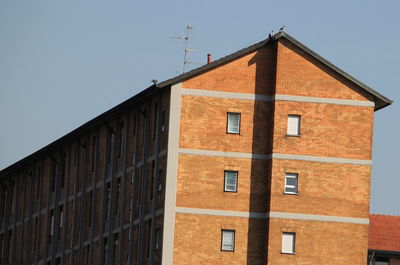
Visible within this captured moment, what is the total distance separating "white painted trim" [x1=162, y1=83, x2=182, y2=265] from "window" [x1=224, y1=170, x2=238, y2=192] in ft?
7.93

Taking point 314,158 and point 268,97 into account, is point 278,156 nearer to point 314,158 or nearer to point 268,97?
point 314,158

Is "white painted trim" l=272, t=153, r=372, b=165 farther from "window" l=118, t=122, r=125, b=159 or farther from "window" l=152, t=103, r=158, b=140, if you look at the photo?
"window" l=118, t=122, r=125, b=159

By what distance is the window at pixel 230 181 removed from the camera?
253 ft

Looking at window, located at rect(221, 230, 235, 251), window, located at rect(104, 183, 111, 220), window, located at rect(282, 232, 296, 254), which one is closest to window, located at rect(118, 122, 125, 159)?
window, located at rect(104, 183, 111, 220)

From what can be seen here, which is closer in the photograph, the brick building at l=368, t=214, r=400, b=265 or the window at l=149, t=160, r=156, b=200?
the window at l=149, t=160, r=156, b=200

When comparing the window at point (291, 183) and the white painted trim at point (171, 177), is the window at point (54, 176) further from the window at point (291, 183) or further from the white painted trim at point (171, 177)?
the window at point (291, 183)

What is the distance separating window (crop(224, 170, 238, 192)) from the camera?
77188 millimetres

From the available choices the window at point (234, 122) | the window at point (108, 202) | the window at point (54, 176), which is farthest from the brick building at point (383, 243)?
the window at point (234, 122)

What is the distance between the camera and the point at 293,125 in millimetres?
77312

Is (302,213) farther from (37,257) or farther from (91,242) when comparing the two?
(37,257)

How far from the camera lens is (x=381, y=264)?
10488 centimetres

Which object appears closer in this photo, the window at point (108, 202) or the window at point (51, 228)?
the window at point (108, 202)

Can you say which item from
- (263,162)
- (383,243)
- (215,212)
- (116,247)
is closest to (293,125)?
(263,162)

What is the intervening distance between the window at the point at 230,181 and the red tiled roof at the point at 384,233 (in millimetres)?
28833
